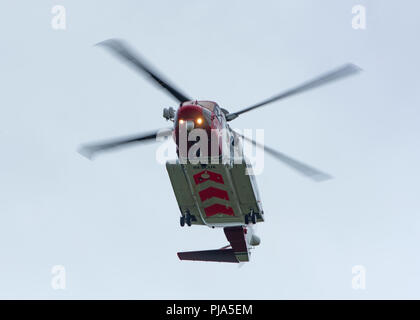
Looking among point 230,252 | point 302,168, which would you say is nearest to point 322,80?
point 302,168

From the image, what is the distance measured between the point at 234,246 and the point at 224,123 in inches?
405

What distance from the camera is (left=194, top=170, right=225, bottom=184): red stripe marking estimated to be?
1344 inches

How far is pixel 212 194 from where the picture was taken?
35531 millimetres

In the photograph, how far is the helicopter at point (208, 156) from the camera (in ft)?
105

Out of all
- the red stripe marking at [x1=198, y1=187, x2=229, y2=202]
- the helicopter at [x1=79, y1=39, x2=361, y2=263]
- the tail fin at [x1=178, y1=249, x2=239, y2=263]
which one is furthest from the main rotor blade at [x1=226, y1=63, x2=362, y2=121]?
the tail fin at [x1=178, y1=249, x2=239, y2=263]

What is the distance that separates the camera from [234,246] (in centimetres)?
4122

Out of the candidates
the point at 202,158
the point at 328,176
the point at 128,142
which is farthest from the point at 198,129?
the point at 328,176

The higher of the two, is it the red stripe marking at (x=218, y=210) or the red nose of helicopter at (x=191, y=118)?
the red nose of helicopter at (x=191, y=118)

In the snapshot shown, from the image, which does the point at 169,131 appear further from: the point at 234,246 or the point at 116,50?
the point at 234,246

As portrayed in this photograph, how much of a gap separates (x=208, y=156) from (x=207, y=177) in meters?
1.66

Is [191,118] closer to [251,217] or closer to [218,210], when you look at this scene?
[218,210]

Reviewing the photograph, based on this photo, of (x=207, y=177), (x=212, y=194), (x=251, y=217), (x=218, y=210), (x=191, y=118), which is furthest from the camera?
(x=251, y=217)

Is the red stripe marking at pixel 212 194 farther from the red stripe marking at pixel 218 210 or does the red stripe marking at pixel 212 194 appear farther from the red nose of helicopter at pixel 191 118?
the red nose of helicopter at pixel 191 118

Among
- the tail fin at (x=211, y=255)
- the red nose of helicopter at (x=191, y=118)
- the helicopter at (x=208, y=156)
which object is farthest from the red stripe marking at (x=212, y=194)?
the tail fin at (x=211, y=255)
